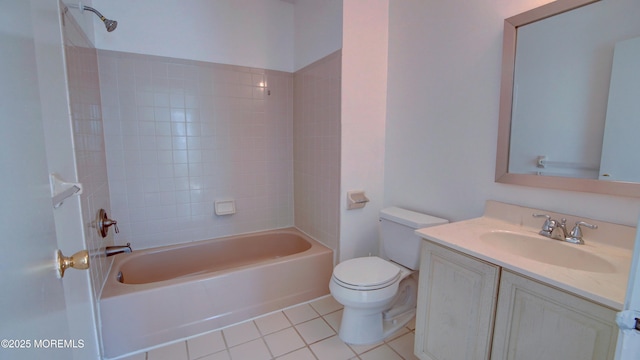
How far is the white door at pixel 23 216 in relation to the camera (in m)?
0.43

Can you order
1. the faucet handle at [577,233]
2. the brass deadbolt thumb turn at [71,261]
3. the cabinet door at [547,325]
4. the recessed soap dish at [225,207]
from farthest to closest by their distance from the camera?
the recessed soap dish at [225,207]
the faucet handle at [577,233]
the cabinet door at [547,325]
the brass deadbolt thumb turn at [71,261]

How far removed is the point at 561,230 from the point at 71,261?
1781 millimetres

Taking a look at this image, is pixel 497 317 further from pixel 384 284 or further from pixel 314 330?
pixel 314 330

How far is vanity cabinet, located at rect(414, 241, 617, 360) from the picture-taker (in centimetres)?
86

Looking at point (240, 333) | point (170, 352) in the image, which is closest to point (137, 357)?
point (170, 352)

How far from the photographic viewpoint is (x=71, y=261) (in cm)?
68

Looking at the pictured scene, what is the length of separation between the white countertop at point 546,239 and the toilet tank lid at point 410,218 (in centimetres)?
27

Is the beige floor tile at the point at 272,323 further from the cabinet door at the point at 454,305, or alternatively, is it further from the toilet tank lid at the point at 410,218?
the toilet tank lid at the point at 410,218

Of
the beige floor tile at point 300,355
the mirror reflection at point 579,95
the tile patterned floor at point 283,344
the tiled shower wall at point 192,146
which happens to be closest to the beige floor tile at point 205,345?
the tile patterned floor at point 283,344

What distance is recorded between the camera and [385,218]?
201 centimetres

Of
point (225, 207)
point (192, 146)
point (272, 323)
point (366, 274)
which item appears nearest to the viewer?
point (366, 274)

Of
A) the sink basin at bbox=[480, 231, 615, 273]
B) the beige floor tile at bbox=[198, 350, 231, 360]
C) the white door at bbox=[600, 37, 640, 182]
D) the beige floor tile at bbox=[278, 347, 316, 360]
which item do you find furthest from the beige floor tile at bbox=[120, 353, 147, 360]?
the white door at bbox=[600, 37, 640, 182]

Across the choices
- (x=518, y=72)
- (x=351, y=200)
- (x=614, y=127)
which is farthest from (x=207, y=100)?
(x=614, y=127)

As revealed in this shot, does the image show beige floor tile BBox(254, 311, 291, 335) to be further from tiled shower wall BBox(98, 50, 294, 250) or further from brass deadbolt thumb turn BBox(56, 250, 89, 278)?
brass deadbolt thumb turn BBox(56, 250, 89, 278)
